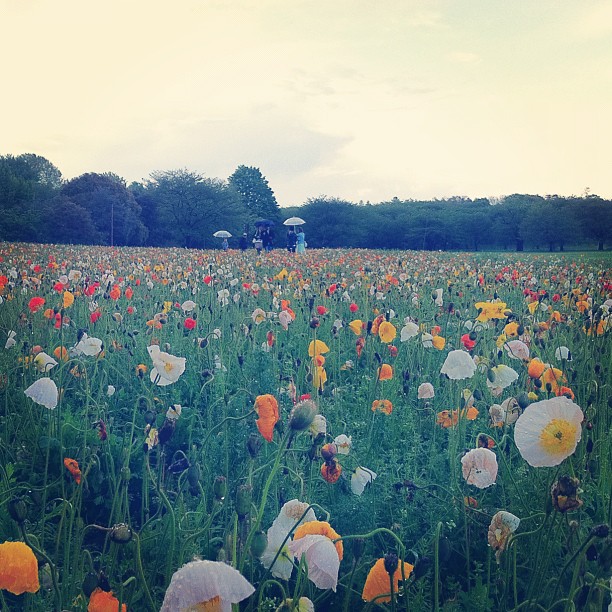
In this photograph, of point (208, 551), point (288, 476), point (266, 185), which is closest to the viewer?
point (208, 551)

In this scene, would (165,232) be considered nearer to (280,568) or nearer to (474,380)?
(474,380)

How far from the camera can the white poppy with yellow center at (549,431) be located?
920 mm

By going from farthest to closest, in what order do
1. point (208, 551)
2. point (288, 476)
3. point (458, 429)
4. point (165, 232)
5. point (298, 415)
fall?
point (165, 232) < point (458, 429) < point (288, 476) < point (208, 551) < point (298, 415)

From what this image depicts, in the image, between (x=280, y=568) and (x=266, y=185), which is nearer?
(x=280, y=568)

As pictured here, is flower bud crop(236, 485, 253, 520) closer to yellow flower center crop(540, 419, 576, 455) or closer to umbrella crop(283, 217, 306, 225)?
yellow flower center crop(540, 419, 576, 455)

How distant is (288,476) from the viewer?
1.65 meters

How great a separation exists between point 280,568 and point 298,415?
0.77 ft

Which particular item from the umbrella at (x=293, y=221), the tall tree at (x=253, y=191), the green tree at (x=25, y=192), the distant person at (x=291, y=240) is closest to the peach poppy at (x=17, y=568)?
the green tree at (x=25, y=192)

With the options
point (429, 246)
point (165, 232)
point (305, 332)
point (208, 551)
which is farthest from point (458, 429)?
point (429, 246)

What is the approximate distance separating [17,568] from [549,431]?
0.77 metres

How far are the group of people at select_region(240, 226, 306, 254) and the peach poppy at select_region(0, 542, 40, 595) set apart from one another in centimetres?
454

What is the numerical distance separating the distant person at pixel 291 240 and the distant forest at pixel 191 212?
0.23 m

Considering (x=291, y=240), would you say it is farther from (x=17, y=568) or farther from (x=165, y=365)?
(x=17, y=568)

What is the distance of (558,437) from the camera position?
935mm
